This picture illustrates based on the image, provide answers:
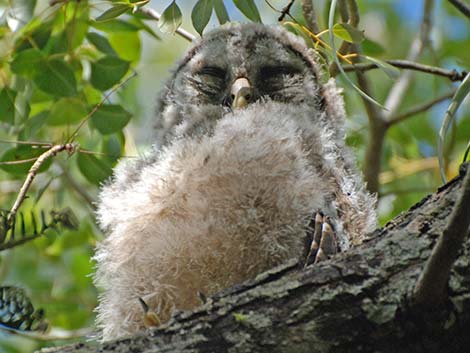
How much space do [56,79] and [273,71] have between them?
0.79 m

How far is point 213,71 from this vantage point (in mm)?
2938

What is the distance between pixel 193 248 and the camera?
6.87 feet

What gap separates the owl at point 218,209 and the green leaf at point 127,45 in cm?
64

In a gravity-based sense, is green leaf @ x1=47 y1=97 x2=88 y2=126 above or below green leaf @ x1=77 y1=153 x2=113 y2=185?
above

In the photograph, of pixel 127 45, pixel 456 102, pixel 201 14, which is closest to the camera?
pixel 456 102

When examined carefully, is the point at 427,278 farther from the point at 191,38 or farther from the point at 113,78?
the point at 191,38

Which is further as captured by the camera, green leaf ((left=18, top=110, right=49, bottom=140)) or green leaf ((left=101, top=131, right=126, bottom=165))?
green leaf ((left=101, top=131, right=126, bottom=165))

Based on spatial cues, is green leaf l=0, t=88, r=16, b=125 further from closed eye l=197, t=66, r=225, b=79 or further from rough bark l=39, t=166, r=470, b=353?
rough bark l=39, t=166, r=470, b=353

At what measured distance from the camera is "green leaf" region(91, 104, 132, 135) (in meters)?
2.74

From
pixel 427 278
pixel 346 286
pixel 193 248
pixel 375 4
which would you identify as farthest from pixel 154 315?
pixel 375 4

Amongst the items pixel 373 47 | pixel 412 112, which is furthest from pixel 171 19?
pixel 412 112

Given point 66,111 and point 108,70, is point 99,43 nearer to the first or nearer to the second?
point 108,70

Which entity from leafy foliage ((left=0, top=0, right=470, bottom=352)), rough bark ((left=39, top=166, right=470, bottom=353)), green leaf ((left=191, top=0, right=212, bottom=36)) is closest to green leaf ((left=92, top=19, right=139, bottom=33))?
leafy foliage ((left=0, top=0, right=470, bottom=352))

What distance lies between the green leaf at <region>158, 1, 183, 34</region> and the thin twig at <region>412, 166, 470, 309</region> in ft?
3.26
